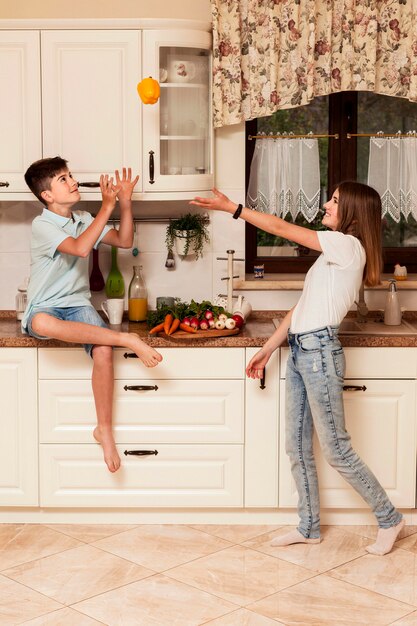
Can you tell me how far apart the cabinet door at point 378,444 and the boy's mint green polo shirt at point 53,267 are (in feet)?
3.05

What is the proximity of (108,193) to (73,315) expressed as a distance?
50 centimetres

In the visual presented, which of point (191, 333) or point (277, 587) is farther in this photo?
point (191, 333)

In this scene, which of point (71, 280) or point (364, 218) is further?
point (71, 280)

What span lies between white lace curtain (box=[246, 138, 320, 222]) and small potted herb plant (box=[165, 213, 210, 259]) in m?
0.24

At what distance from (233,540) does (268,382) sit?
623 millimetres

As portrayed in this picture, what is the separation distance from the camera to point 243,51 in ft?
13.6

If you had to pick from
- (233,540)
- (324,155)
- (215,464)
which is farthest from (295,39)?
(233,540)

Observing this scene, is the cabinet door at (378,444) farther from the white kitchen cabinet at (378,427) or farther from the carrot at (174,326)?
the carrot at (174,326)

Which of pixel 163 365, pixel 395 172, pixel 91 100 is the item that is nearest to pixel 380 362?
pixel 163 365

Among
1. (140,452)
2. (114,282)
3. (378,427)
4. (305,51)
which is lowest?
(140,452)

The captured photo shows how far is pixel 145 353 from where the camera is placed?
3711 mm

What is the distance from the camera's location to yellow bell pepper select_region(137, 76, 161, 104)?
3887mm

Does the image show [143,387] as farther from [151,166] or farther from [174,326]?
[151,166]

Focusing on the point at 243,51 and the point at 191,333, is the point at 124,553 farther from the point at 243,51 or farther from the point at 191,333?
the point at 243,51
